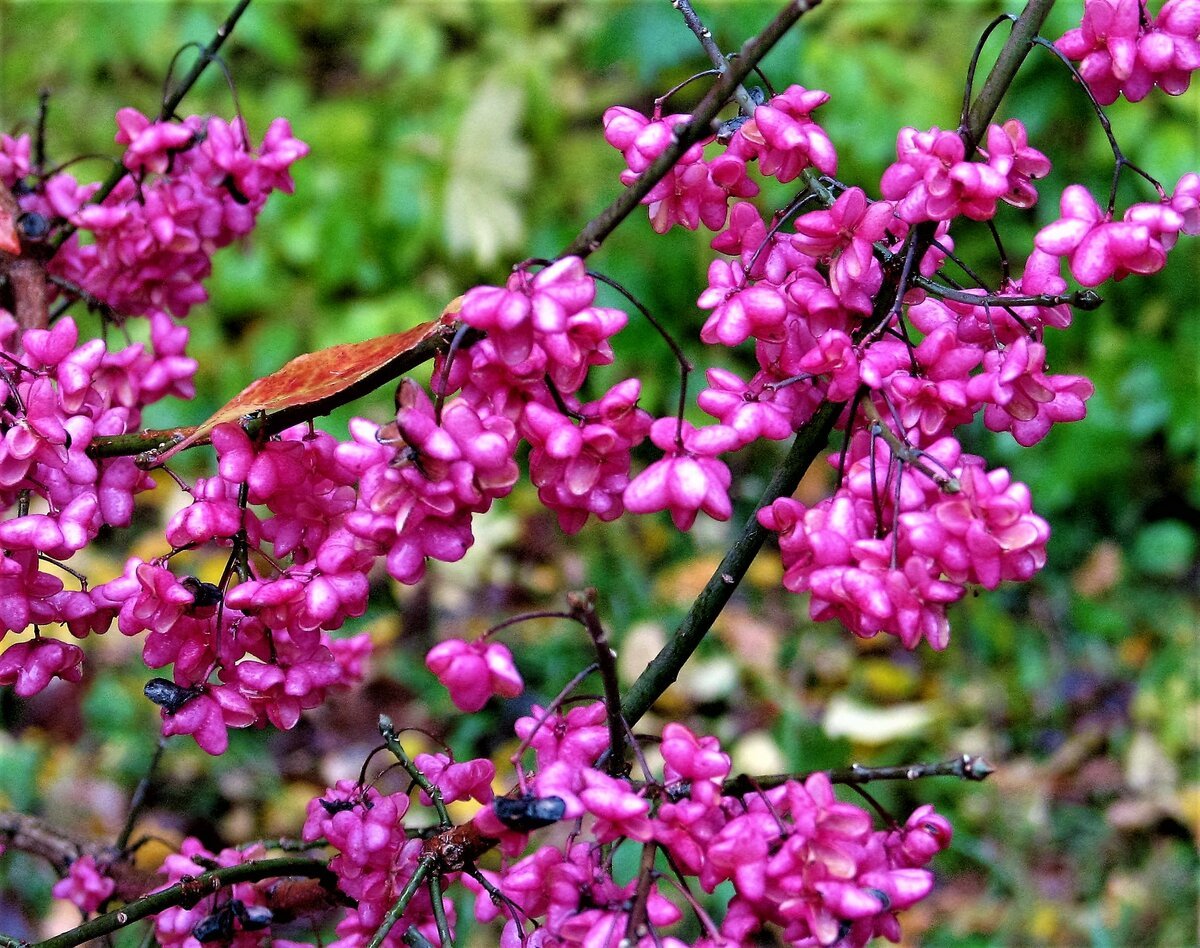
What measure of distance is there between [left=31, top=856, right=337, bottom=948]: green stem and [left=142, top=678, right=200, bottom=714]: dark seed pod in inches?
4.6

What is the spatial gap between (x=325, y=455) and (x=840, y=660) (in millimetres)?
1883

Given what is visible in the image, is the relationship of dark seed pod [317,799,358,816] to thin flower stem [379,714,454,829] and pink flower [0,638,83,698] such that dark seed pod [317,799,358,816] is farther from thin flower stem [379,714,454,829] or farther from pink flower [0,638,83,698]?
pink flower [0,638,83,698]

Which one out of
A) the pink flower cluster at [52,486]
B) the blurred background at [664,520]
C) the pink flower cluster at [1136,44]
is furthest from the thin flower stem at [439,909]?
the blurred background at [664,520]

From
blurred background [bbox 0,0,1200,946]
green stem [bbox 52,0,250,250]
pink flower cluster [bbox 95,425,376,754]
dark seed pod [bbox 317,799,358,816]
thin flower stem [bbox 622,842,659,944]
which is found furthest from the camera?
blurred background [bbox 0,0,1200,946]

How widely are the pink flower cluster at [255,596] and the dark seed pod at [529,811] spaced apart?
14 centimetres

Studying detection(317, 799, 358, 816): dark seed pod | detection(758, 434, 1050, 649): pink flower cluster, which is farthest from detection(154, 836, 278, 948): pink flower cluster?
detection(758, 434, 1050, 649): pink flower cluster

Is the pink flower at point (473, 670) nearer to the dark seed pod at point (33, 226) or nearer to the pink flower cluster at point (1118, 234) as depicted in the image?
the pink flower cluster at point (1118, 234)

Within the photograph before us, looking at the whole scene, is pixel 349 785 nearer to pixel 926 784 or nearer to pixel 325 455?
pixel 325 455

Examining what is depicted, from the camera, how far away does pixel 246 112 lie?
2748 millimetres

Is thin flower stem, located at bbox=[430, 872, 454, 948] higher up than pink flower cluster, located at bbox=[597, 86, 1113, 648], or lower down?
lower down

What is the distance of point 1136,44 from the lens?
0.72 meters

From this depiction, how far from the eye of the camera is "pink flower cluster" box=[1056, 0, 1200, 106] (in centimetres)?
71

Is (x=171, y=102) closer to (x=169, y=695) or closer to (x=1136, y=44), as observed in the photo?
(x=169, y=695)

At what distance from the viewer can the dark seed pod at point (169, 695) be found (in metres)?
0.73
